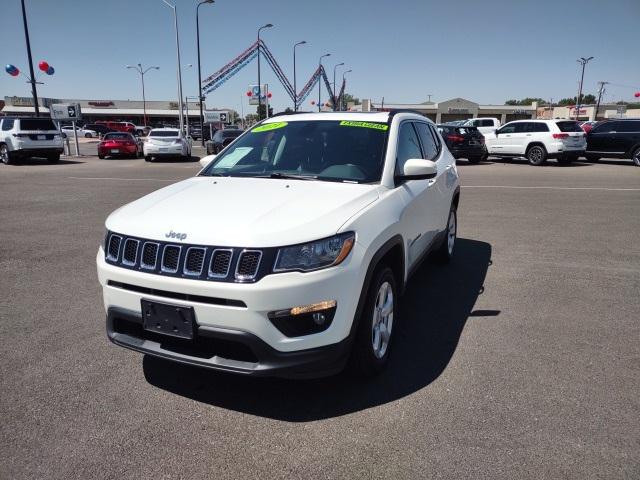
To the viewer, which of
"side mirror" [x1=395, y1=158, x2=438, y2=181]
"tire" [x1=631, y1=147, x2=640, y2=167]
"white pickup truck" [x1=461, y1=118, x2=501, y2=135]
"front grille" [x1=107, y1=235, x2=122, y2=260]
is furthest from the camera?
"white pickup truck" [x1=461, y1=118, x2=501, y2=135]

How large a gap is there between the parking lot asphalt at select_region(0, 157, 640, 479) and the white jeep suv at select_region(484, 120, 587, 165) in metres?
14.7

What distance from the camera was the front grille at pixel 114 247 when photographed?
2.96 m

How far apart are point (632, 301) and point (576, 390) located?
2.15 meters

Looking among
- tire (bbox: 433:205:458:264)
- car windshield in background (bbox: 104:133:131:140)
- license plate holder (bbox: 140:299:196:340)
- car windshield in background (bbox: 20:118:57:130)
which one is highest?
car windshield in background (bbox: 20:118:57:130)

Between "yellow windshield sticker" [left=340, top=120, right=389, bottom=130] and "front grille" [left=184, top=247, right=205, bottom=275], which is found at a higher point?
"yellow windshield sticker" [left=340, top=120, right=389, bottom=130]

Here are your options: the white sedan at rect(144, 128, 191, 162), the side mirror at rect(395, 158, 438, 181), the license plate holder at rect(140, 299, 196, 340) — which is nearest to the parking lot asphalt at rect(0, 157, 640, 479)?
the license plate holder at rect(140, 299, 196, 340)

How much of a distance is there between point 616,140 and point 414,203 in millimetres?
18644

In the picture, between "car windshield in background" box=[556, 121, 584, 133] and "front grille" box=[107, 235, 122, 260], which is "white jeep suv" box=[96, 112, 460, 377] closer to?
"front grille" box=[107, 235, 122, 260]

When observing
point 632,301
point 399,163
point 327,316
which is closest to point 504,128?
point 632,301

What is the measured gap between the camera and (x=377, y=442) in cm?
265

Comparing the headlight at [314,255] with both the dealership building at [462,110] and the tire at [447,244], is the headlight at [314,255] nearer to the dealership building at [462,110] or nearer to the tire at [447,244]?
the tire at [447,244]

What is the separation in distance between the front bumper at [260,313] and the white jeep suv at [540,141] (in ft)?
61.1

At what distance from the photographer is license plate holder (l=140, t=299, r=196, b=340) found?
265 centimetres

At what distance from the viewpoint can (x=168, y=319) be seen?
2.71 metres
